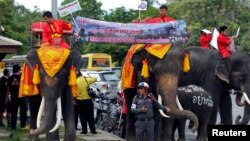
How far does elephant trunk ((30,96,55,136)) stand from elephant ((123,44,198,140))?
79.7 inches

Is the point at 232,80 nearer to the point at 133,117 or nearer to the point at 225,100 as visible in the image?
the point at 225,100

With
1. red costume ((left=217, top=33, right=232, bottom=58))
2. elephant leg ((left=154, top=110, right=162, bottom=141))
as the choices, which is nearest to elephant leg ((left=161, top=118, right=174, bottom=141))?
elephant leg ((left=154, top=110, right=162, bottom=141))

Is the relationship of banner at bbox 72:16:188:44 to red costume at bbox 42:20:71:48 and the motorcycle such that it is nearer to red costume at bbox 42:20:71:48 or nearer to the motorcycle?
red costume at bbox 42:20:71:48

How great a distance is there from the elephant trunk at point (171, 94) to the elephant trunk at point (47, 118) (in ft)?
6.61

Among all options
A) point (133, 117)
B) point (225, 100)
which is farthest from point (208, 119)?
point (133, 117)

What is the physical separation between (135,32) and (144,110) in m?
1.65

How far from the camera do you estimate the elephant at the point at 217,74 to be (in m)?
14.1

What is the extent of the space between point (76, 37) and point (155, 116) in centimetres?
204

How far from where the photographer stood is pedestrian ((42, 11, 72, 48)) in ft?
38.1

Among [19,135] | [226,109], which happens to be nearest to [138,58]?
[226,109]

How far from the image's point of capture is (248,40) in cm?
4325

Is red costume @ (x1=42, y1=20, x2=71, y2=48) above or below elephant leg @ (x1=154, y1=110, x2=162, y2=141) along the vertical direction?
above

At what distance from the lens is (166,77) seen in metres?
11.8

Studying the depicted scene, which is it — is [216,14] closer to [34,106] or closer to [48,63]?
[34,106]
